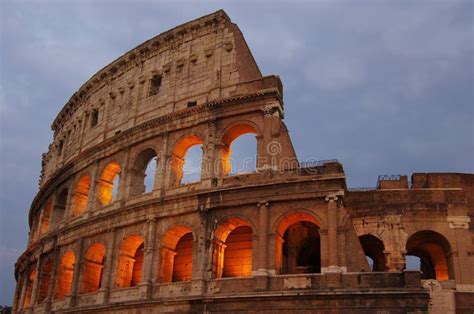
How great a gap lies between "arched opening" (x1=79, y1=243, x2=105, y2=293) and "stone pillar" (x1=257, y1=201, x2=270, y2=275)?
25.3 feet

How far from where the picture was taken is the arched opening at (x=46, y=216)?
28258mm

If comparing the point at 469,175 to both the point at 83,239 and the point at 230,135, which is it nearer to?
the point at 230,135

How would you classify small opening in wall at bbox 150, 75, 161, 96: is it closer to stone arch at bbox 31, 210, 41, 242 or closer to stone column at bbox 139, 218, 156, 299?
stone column at bbox 139, 218, 156, 299

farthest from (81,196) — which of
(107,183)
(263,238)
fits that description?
(263,238)

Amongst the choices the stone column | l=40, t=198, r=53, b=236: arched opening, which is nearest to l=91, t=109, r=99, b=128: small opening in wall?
l=40, t=198, r=53, b=236: arched opening

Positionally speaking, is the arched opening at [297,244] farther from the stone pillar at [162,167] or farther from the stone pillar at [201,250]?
the stone pillar at [162,167]

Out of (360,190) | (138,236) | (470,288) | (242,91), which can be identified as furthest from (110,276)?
(470,288)

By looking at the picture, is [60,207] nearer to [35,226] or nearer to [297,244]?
[35,226]

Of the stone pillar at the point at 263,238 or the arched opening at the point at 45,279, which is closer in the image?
the stone pillar at the point at 263,238

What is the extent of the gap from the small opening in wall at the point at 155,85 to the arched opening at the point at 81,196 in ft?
17.2

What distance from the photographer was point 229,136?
20.2m

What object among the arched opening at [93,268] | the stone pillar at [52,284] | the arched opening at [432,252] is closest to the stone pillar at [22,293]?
the stone pillar at [52,284]

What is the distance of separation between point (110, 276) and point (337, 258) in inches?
362

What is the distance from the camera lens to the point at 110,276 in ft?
66.2
